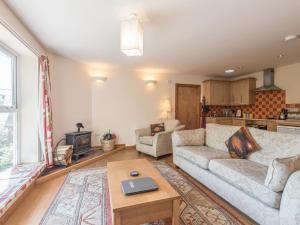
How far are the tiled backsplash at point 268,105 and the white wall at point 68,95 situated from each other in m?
4.88

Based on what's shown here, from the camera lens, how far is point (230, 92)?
5.75 meters

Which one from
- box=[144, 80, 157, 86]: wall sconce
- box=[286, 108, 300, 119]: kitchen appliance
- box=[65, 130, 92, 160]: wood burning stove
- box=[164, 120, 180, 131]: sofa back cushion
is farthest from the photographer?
box=[144, 80, 157, 86]: wall sconce

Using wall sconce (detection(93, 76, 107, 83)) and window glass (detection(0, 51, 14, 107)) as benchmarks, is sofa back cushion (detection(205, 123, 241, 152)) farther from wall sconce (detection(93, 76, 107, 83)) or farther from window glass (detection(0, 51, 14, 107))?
window glass (detection(0, 51, 14, 107))

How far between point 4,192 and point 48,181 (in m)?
0.74

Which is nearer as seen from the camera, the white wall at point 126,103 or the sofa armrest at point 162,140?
the sofa armrest at point 162,140

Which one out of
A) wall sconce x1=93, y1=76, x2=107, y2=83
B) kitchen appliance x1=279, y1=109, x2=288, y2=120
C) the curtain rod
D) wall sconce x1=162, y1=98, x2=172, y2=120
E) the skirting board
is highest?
the curtain rod

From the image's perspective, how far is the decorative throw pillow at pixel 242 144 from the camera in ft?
7.57

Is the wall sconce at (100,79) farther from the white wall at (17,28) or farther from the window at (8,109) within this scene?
the window at (8,109)

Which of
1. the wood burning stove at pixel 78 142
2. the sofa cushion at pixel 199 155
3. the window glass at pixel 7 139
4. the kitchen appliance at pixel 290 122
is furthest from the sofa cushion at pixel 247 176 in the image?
the window glass at pixel 7 139

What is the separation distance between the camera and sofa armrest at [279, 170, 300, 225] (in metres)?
1.25

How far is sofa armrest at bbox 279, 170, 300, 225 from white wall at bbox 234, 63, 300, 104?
3.80 meters

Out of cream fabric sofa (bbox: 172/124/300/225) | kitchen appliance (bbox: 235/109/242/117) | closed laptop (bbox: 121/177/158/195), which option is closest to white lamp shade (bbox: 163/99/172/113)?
cream fabric sofa (bbox: 172/124/300/225)

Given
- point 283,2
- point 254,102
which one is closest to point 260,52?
point 283,2

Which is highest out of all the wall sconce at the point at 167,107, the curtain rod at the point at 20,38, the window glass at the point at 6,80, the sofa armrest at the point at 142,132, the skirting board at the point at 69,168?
the curtain rod at the point at 20,38
